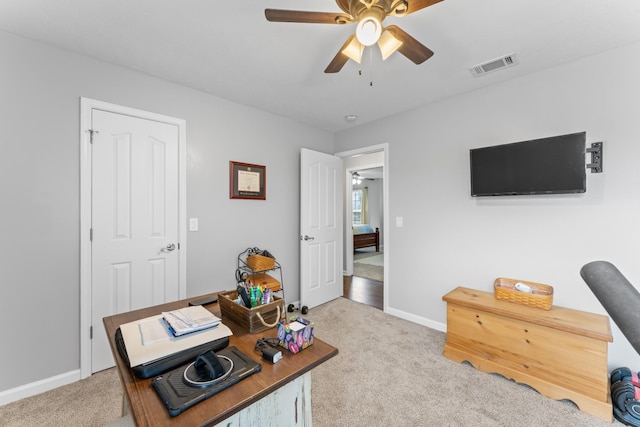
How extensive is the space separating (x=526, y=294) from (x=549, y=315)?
0.65 ft

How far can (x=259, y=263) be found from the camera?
2893 mm

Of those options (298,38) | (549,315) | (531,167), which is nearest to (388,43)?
(298,38)

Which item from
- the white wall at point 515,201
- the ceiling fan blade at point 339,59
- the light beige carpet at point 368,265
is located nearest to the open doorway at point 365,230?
the light beige carpet at point 368,265

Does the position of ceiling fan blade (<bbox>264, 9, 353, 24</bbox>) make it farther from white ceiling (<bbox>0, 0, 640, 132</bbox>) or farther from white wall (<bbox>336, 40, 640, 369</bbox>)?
white wall (<bbox>336, 40, 640, 369</bbox>)

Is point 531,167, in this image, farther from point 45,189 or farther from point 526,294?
point 45,189

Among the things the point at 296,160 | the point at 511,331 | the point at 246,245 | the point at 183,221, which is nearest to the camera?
the point at 511,331

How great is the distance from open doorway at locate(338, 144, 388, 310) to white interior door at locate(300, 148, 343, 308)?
39cm

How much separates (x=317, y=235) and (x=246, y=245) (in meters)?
1.01

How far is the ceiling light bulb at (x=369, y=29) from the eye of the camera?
4.43 ft

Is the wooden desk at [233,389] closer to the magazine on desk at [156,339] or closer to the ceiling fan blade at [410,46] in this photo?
the magazine on desk at [156,339]

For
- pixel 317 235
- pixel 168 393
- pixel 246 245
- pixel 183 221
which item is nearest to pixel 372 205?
pixel 317 235

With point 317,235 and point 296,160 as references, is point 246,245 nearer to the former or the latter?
point 317,235

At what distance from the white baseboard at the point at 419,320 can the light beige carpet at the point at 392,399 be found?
1.48 ft

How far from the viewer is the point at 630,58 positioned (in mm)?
1979
